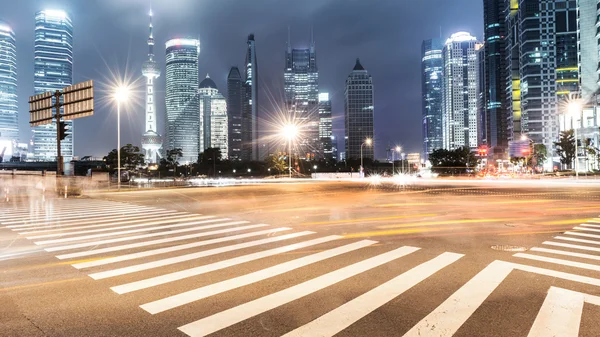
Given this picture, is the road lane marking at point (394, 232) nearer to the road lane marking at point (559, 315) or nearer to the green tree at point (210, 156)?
the road lane marking at point (559, 315)

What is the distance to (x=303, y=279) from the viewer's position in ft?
19.2

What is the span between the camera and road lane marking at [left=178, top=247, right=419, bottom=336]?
4.12 metres

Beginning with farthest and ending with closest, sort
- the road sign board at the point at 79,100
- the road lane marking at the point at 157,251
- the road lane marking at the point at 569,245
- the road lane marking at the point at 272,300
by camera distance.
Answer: the road sign board at the point at 79,100
the road lane marking at the point at 569,245
the road lane marking at the point at 157,251
the road lane marking at the point at 272,300

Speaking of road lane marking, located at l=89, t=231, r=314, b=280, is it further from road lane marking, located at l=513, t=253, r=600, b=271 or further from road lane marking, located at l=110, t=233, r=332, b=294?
road lane marking, located at l=513, t=253, r=600, b=271

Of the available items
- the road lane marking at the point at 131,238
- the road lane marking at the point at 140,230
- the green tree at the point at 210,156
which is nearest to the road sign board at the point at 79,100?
the road lane marking at the point at 140,230

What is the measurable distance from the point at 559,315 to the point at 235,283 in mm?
4214

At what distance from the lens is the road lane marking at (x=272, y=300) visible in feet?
13.5

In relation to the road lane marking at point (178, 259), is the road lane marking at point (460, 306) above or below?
below

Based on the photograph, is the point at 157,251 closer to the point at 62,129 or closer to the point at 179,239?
the point at 179,239

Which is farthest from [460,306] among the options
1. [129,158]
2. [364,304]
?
[129,158]

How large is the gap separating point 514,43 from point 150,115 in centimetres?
18941

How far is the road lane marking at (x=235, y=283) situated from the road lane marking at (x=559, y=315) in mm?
3596

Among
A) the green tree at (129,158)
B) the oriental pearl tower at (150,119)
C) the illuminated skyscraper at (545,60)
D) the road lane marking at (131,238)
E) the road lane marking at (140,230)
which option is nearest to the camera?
the road lane marking at (131,238)

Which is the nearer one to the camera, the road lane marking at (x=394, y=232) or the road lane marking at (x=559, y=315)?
the road lane marking at (x=559, y=315)
